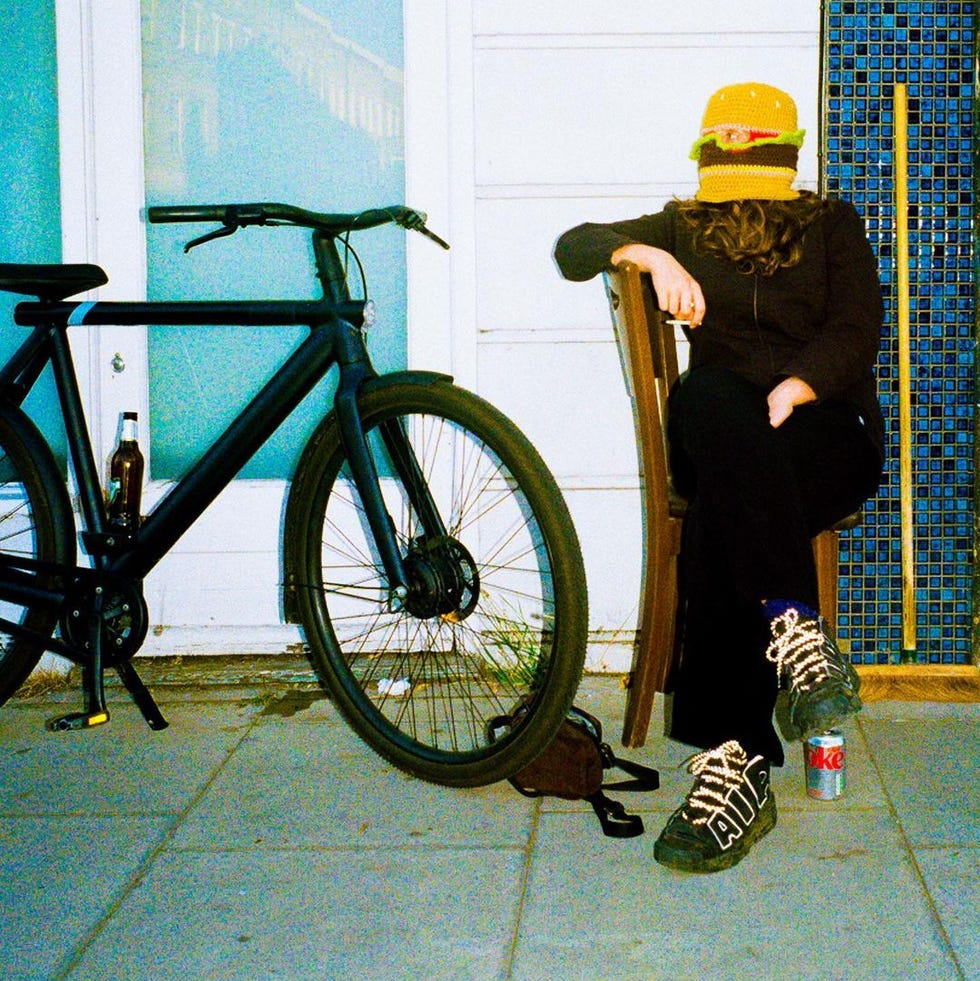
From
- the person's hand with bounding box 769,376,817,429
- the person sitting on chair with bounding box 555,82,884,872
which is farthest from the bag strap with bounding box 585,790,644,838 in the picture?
the person's hand with bounding box 769,376,817,429

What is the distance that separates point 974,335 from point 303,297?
1701 mm

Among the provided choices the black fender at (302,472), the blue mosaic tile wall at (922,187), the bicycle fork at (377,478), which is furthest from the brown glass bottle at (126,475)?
the blue mosaic tile wall at (922,187)

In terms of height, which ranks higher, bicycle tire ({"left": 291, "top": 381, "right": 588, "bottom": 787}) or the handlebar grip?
the handlebar grip

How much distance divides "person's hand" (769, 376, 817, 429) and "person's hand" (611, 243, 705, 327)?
0.21 m

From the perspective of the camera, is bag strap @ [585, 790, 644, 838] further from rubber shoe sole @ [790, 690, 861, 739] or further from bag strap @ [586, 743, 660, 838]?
rubber shoe sole @ [790, 690, 861, 739]

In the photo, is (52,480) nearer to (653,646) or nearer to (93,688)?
(93,688)

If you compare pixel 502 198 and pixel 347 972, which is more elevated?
pixel 502 198

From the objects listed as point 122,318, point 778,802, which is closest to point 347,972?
point 778,802

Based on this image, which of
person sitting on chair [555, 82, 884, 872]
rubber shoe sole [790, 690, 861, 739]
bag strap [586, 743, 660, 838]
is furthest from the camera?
bag strap [586, 743, 660, 838]

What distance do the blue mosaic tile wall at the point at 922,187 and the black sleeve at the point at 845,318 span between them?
485 millimetres

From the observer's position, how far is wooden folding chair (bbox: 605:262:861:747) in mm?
2592

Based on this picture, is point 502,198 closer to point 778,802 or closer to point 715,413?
point 715,413

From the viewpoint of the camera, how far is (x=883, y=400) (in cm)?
321

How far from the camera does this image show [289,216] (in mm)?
2545
